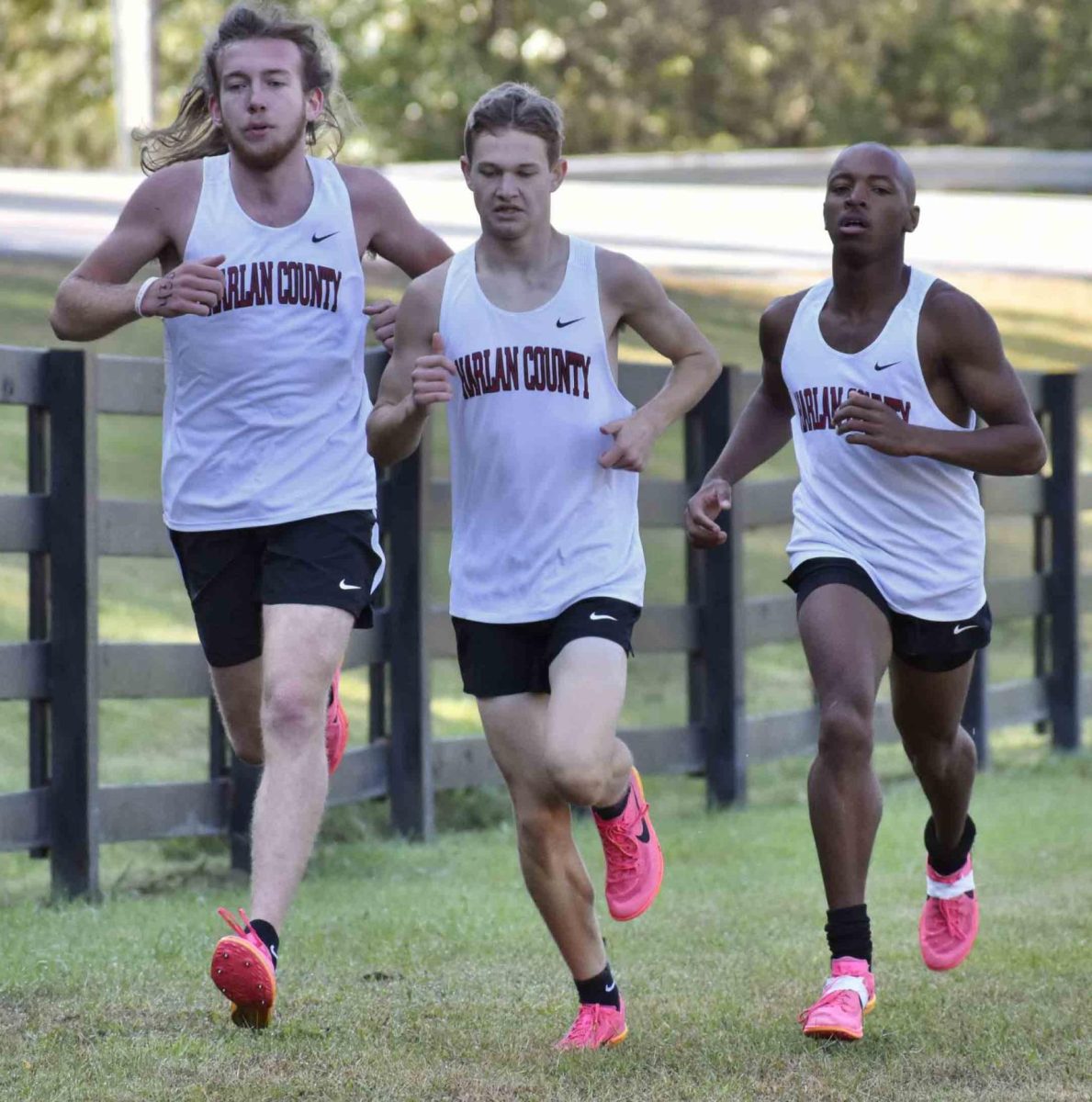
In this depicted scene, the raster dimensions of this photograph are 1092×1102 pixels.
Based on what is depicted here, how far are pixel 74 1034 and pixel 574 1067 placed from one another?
1.15 m

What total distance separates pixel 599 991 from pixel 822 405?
5.12ft

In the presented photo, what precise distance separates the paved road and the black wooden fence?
33.4 feet

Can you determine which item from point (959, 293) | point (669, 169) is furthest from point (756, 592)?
point (669, 169)

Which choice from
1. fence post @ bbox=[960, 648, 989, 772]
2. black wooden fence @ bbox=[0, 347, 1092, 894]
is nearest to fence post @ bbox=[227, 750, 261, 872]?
black wooden fence @ bbox=[0, 347, 1092, 894]

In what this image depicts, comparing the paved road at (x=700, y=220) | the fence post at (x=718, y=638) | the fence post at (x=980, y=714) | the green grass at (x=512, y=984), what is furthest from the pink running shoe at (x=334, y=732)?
the paved road at (x=700, y=220)

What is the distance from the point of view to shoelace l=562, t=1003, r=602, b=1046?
15.3ft

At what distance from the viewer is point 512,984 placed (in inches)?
215

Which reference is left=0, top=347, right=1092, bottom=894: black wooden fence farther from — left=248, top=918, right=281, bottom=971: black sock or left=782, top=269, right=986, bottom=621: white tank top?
left=782, top=269, right=986, bottom=621: white tank top

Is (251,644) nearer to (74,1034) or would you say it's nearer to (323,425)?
(323,425)

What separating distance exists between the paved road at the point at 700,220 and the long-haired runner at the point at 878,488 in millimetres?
15136

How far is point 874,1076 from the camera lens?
173 inches

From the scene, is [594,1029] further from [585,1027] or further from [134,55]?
[134,55]

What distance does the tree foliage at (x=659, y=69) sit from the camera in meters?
36.1

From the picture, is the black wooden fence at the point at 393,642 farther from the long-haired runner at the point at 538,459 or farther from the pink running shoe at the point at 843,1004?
the pink running shoe at the point at 843,1004
